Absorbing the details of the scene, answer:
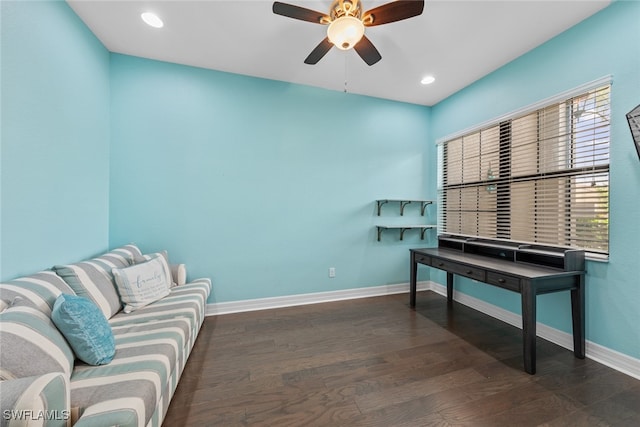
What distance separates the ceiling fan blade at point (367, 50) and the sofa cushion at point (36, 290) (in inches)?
104

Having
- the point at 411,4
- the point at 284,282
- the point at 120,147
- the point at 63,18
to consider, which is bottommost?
the point at 284,282

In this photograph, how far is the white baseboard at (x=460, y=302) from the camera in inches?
73.5

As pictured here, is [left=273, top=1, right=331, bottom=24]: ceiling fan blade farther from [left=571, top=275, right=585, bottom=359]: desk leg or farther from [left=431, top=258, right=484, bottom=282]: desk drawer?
[left=571, top=275, right=585, bottom=359]: desk leg

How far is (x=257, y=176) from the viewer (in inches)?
118

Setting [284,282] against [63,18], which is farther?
[284,282]

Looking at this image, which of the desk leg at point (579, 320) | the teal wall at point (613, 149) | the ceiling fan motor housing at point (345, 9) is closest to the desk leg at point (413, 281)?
the teal wall at point (613, 149)

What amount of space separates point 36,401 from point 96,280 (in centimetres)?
121

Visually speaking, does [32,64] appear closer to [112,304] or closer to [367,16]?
[112,304]

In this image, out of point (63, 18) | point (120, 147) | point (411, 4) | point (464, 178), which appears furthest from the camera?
point (464, 178)

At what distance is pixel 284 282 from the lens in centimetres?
310

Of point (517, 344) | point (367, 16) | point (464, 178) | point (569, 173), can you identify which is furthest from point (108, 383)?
point (464, 178)

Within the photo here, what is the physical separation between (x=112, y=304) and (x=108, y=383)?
91 cm

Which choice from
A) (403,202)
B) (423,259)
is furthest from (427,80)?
(423,259)

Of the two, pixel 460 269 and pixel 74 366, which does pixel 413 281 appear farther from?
pixel 74 366
